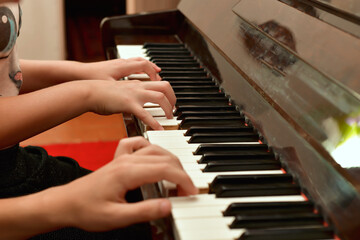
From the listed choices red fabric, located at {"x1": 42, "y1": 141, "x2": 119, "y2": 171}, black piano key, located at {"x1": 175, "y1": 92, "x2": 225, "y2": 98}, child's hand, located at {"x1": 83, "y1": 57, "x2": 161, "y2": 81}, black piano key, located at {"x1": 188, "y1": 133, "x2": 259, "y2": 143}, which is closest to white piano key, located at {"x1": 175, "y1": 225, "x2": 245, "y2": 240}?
black piano key, located at {"x1": 188, "y1": 133, "x2": 259, "y2": 143}

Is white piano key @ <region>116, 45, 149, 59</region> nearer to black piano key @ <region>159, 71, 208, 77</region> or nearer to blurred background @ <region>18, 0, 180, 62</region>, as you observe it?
black piano key @ <region>159, 71, 208, 77</region>

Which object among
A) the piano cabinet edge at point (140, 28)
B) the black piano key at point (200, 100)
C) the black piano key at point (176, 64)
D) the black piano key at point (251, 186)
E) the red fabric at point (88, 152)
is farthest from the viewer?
the red fabric at point (88, 152)

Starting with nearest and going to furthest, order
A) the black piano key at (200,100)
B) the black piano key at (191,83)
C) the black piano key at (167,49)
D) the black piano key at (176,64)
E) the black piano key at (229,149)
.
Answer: the black piano key at (229,149) → the black piano key at (200,100) → the black piano key at (191,83) → the black piano key at (176,64) → the black piano key at (167,49)

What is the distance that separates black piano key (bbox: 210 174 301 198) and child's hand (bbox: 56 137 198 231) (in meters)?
0.06

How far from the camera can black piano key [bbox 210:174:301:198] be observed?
641 mm

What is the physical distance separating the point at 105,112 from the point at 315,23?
0.44 meters

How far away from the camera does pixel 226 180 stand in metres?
0.66

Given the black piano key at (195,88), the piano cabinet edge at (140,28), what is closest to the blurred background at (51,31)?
the piano cabinet edge at (140,28)

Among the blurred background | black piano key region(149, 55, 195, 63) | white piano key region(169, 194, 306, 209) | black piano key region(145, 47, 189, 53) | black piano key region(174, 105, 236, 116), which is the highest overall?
the blurred background

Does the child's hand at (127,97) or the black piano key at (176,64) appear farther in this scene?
the black piano key at (176,64)

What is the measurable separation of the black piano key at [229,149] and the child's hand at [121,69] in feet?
1.27

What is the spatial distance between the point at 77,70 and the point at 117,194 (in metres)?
0.64

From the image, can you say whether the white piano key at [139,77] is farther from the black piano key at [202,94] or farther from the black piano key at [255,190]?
the black piano key at [255,190]

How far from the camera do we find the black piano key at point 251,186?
0.64 metres
